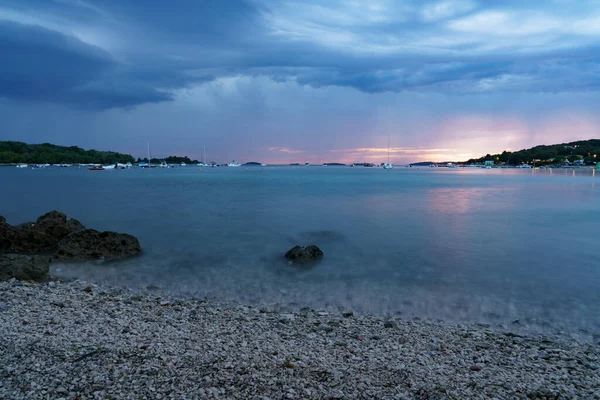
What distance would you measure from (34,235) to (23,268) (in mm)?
5026

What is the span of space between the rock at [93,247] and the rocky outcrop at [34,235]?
4.71 ft

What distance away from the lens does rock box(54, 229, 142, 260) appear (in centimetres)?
1183

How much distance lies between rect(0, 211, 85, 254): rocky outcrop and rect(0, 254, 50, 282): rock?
12.9 feet

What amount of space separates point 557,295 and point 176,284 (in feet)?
31.3

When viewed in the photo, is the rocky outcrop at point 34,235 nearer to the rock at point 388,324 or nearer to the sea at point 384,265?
the sea at point 384,265

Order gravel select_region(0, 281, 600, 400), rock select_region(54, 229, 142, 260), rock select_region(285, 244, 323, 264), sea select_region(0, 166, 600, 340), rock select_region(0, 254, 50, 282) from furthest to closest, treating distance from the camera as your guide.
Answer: rock select_region(285, 244, 323, 264)
rock select_region(54, 229, 142, 260)
rock select_region(0, 254, 50, 282)
sea select_region(0, 166, 600, 340)
gravel select_region(0, 281, 600, 400)

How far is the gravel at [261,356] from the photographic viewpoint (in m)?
4.17

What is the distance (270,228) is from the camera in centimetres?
1989

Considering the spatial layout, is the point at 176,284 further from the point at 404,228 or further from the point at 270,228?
the point at 404,228

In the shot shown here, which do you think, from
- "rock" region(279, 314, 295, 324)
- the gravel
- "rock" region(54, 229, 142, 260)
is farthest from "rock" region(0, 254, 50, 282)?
"rock" region(279, 314, 295, 324)

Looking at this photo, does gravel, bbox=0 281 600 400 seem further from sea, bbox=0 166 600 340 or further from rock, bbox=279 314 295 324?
sea, bbox=0 166 600 340

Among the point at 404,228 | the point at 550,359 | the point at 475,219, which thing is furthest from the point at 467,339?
the point at 475,219

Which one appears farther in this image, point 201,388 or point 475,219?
point 475,219

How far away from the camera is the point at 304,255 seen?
40.2 ft
